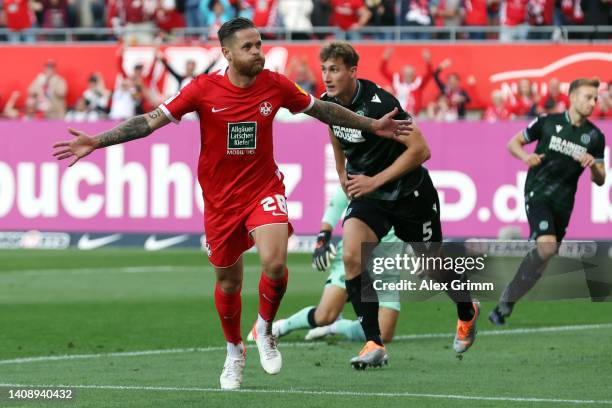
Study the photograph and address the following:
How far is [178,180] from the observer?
73.0 ft

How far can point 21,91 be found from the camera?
2684 cm

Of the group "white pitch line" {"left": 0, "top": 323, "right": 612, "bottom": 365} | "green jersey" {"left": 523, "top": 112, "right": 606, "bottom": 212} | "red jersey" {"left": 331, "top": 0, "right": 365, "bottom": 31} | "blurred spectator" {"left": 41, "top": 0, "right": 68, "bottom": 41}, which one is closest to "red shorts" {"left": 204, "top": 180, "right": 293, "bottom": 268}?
"white pitch line" {"left": 0, "top": 323, "right": 612, "bottom": 365}

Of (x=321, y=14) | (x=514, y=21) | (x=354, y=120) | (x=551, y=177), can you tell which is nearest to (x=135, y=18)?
(x=321, y=14)

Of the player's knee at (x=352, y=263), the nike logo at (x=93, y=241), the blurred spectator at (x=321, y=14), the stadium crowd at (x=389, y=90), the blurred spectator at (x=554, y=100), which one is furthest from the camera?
the blurred spectator at (x=321, y=14)

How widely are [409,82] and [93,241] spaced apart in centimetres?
634

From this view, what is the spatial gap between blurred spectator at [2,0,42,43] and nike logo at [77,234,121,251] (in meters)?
6.30

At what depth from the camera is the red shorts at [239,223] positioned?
920cm

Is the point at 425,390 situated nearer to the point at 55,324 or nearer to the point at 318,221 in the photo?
the point at 55,324

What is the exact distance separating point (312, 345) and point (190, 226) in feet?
34.4

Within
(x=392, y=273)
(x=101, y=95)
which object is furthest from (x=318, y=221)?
(x=392, y=273)

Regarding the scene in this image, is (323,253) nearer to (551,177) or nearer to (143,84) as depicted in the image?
(551,177)

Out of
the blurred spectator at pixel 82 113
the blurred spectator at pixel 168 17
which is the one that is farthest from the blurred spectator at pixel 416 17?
the blurred spectator at pixel 82 113

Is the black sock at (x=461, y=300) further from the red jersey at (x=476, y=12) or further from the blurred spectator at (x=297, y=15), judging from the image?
the blurred spectator at (x=297, y=15)

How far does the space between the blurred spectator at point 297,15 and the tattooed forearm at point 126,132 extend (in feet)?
56.8
